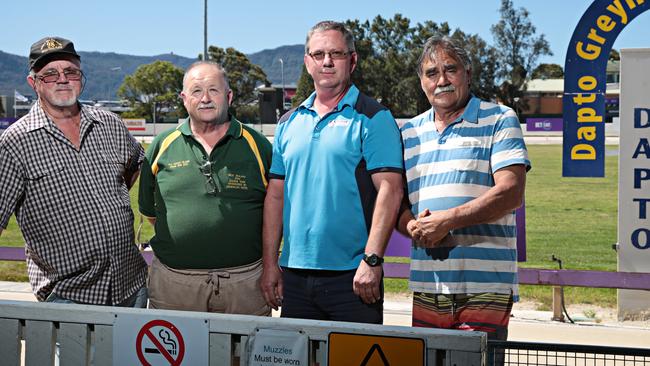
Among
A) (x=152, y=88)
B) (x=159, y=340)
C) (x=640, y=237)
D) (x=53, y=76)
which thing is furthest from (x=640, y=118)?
(x=152, y=88)

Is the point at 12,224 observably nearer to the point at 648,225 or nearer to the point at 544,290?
the point at 544,290

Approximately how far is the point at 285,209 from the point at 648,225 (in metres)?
4.65

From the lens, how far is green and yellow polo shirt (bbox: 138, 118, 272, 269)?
12.4 ft

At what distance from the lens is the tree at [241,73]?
93312 millimetres

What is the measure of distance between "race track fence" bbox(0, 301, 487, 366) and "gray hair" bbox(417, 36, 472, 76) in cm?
140

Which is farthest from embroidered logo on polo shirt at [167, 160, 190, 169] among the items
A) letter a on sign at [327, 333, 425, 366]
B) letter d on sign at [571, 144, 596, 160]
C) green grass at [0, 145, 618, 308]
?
green grass at [0, 145, 618, 308]

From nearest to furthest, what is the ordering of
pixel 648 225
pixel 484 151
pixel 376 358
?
pixel 376 358
pixel 484 151
pixel 648 225

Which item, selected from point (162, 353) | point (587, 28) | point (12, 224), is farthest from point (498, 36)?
point (162, 353)

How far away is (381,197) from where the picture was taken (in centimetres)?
359

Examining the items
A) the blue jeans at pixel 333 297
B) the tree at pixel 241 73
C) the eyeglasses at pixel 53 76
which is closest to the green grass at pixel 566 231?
the blue jeans at pixel 333 297

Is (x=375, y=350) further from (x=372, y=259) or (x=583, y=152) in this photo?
(x=583, y=152)

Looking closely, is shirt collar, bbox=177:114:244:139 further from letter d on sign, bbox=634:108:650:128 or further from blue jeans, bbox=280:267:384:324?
letter d on sign, bbox=634:108:650:128

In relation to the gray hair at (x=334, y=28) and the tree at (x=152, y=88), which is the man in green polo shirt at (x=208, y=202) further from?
the tree at (x=152, y=88)

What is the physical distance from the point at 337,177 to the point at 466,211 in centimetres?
56
